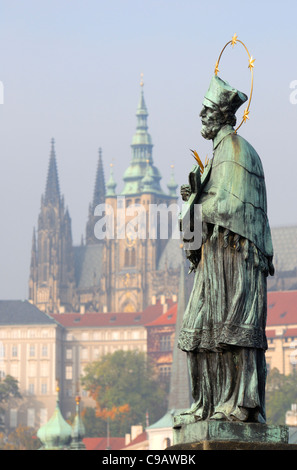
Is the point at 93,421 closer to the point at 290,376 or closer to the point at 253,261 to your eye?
the point at 290,376

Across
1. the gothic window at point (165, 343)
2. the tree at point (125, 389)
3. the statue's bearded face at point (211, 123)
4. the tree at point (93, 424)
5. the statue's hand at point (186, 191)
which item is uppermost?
the gothic window at point (165, 343)

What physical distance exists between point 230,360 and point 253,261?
67 centimetres

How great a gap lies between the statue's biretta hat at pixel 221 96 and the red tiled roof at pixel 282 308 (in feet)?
528

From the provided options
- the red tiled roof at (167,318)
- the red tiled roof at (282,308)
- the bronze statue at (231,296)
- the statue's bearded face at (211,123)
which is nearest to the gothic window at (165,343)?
the red tiled roof at (167,318)

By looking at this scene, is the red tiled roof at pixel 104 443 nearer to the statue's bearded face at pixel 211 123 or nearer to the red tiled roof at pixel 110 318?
the red tiled roof at pixel 110 318

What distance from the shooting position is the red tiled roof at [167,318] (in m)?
178

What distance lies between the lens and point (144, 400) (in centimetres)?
17062

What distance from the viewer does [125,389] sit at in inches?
6767

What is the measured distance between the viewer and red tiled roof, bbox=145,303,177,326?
585 ft

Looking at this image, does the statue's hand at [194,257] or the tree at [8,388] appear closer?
the statue's hand at [194,257]

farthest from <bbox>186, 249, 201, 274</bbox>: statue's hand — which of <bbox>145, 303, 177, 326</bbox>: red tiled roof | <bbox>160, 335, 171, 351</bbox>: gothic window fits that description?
<bbox>160, 335, 171, 351</bbox>: gothic window

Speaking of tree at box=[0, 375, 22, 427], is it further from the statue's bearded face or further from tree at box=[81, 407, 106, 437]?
the statue's bearded face

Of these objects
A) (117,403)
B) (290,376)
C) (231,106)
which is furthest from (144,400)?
(231,106)
